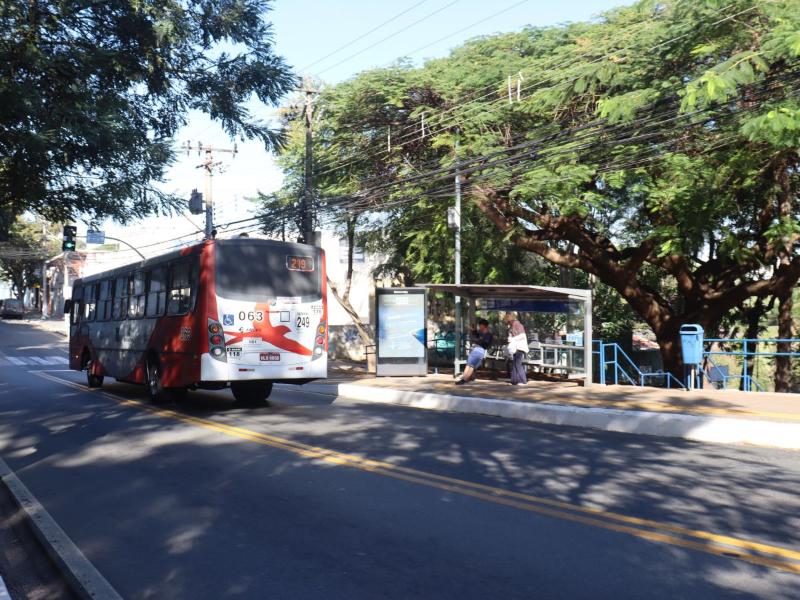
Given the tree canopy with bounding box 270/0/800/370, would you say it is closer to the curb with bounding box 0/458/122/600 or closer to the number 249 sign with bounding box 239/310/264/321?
the number 249 sign with bounding box 239/310/264/321

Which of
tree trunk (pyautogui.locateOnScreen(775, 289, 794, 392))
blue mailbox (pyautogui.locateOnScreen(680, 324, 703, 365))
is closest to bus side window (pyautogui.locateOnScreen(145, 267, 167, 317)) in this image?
blue mailbox (pyautogui.locateOnScreen(680, 324, 703, 365))

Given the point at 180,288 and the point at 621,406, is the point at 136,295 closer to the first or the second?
the point at 180,288

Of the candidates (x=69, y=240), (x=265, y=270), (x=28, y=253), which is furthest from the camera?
(x=28, y=253)

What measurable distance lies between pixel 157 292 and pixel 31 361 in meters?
18.5

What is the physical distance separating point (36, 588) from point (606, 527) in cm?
421

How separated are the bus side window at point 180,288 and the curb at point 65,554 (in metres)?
6.83

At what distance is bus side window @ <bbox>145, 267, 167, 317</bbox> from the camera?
1530 centimetres

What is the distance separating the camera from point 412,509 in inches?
265

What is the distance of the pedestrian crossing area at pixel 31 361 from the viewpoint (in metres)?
29.2

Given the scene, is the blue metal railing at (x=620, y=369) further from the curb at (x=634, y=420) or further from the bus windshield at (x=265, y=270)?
the bus windshield at (x=265, y=270)

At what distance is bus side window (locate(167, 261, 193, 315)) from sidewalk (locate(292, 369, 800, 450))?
198 inches

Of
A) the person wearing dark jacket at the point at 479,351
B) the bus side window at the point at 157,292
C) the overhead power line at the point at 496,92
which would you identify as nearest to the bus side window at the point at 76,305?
the bus side window at the point at 157,292

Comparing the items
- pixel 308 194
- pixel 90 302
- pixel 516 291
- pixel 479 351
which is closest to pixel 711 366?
pixel 516 291

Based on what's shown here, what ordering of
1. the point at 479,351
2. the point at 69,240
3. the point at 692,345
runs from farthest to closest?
the point at 69,240, the point at 479,351, the point at 692,345
